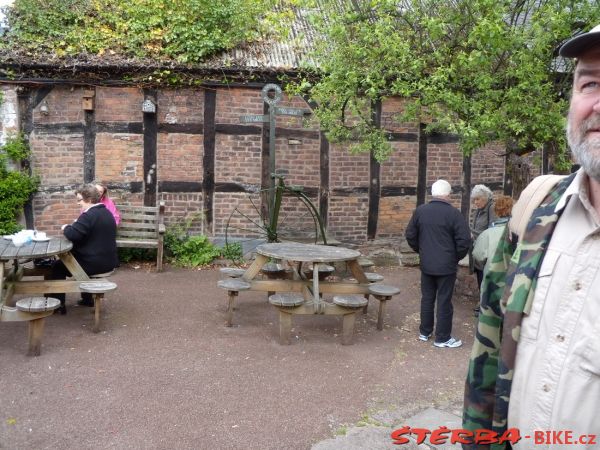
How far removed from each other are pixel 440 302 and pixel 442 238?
65 centimetres

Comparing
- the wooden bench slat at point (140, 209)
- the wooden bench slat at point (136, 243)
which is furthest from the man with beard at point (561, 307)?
the wooden bench slat at point (140, 209)

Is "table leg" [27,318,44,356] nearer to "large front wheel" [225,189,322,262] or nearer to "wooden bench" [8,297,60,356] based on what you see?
"wooden bench" [8,297,60,356]

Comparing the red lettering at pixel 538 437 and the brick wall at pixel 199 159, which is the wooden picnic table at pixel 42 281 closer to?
the brick wall at pixel 199 159

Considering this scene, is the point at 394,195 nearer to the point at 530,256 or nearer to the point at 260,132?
the point at 260,132

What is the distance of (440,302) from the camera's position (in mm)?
5605

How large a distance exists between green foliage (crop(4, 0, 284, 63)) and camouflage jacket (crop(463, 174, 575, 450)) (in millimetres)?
7622

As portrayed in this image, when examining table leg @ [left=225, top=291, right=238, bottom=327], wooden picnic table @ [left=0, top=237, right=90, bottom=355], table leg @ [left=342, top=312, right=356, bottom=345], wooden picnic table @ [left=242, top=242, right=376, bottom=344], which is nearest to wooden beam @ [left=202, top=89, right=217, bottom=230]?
wooden picnic table @ [left=242, top=242, right=376, bottom=344]

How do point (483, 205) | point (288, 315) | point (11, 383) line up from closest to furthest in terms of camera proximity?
point (11, 383)
point (288, 315)
point (483, 205)

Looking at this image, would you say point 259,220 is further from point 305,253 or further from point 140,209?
point 305,253

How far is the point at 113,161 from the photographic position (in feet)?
28.3

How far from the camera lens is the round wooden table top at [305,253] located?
565 cm

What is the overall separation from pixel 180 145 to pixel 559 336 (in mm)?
7860

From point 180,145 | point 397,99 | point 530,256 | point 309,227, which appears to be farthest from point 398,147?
point 530,256

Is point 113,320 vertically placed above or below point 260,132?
below
